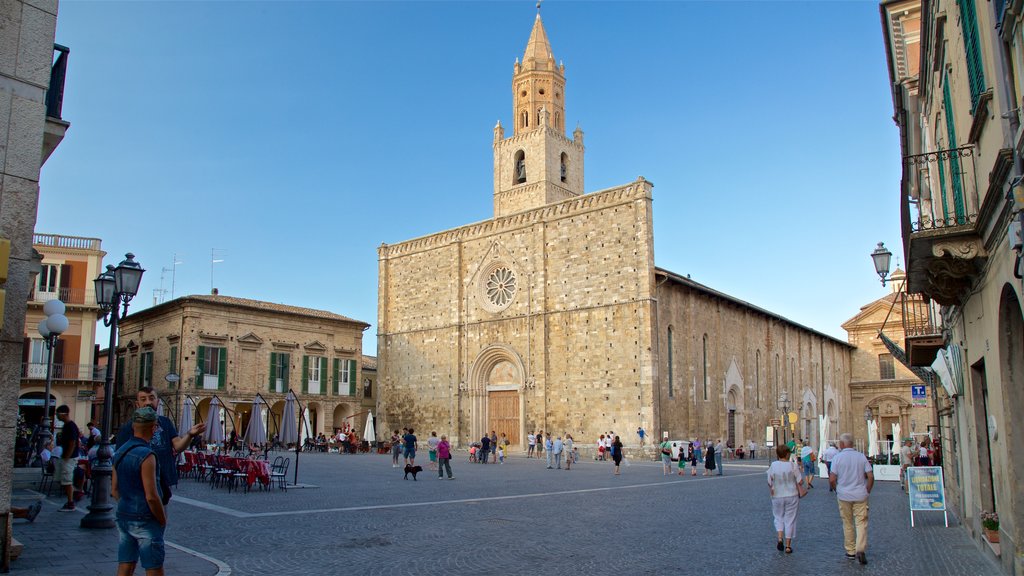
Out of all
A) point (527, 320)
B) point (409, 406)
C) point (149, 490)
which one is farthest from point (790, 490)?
point (409, 406)

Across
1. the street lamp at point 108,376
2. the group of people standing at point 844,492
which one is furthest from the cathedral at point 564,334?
the street lamp at point 108,376

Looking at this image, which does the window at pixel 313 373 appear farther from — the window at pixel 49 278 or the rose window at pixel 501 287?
the window at pixel 49 278

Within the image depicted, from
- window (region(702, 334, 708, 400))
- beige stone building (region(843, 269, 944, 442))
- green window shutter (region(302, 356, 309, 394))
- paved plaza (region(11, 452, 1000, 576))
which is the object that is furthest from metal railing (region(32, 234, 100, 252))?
beige stone building (region(843, 269, 944, 442))

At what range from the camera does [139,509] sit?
4969 mm

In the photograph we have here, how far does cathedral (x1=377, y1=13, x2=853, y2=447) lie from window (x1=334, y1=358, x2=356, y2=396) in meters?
2.32

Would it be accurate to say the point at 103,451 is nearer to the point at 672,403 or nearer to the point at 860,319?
the point at 672,403

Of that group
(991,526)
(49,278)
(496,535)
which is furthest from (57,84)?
(49,278)

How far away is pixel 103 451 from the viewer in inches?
384

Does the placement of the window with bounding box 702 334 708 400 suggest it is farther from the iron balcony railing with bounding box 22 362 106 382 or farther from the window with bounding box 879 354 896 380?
the iron balcony railing with bounding box 22 362 106 382

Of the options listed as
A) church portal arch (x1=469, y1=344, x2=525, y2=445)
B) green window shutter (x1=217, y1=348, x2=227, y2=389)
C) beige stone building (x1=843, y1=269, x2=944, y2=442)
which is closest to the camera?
church portal arch (x1=469, y1=344, x2=525, y2=445)

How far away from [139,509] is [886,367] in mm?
59790

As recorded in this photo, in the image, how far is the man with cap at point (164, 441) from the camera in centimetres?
551

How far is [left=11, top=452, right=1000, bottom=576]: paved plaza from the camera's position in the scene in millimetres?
7867

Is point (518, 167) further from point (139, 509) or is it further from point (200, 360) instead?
point (139, 509)
